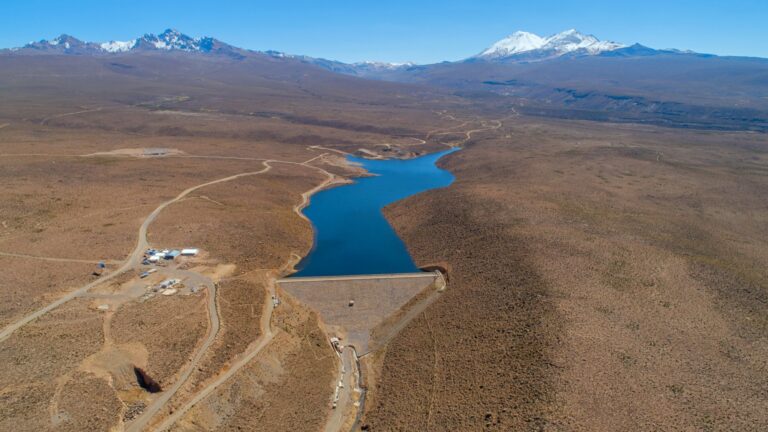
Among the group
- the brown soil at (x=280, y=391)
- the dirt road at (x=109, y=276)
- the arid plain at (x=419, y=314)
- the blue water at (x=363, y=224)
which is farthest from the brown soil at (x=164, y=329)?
the blue water at (x=363, y=224)

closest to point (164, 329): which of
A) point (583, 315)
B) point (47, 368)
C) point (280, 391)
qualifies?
point (47, 368)

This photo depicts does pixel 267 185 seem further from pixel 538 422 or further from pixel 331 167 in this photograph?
pixel 538 422

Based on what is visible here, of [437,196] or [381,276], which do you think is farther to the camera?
[437,196]

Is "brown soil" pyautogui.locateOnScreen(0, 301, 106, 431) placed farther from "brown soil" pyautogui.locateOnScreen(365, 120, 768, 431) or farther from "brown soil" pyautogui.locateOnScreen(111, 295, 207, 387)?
"brown soil" pyautogui.locateOnScreen(365, 120, 768, 431)

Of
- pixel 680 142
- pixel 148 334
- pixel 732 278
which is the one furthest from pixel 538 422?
pixel 680 142

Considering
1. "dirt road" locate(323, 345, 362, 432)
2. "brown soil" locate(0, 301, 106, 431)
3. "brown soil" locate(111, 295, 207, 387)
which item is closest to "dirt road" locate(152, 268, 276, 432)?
"brown soil" locate(111, 295, 207, 387)

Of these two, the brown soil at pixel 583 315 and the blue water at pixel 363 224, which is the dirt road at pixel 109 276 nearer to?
the blue water at pixel 363 224
